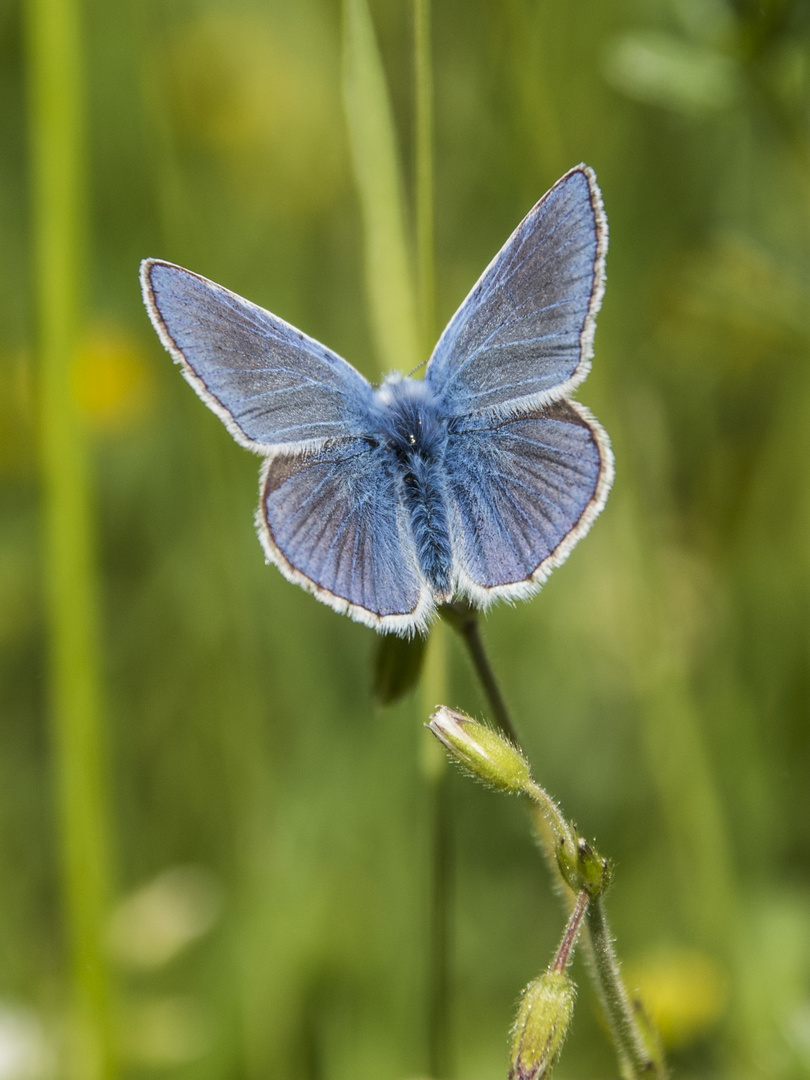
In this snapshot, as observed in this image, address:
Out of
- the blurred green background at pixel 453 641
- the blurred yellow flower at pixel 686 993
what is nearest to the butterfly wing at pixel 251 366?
the blurred green background at pixel 453 641

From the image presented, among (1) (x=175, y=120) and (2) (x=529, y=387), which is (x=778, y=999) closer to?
(2) (x=529, y=387)

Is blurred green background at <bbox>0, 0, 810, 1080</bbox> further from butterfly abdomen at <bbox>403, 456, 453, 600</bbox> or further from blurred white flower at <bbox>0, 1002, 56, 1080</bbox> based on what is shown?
butterfly abdomen at <bbox>403, 456, 453, 600</bbox>

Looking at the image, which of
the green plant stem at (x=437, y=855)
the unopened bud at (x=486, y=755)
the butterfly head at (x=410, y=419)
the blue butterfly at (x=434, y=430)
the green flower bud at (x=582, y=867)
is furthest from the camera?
the butterfly head at (x=410, y=419)

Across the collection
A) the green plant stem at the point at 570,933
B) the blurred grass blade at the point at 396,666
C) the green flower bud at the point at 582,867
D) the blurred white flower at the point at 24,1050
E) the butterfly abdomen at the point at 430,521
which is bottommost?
the blurred white flower at the point at 24,1050

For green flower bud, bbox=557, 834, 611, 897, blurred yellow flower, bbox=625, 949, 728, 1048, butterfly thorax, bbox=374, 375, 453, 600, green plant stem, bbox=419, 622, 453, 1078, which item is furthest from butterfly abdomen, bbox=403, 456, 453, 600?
blurred yellow flower, bbox=625, 949, 728, 1048

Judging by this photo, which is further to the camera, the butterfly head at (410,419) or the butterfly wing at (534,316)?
the butterfly head at (410,419)

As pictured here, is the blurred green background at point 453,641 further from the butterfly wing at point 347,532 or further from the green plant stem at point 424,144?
the butterfly wing at point 347,532

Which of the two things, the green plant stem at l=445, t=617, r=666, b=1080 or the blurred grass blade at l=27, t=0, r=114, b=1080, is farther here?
the blurred grass blade at l=27, t=0, r=114, b=1080
